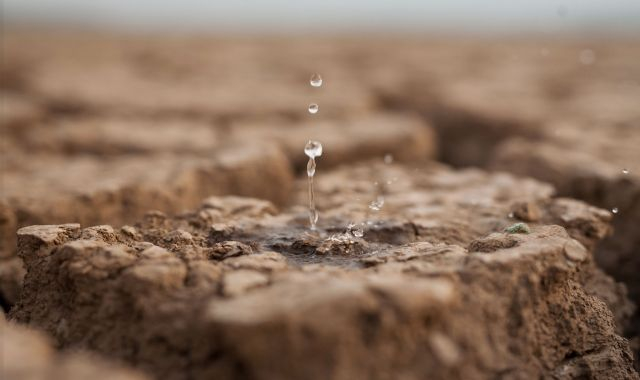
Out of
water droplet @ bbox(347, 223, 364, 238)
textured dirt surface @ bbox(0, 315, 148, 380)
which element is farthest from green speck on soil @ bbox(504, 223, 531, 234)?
textured dirt surface @ bbox(0, 315, 148, 380)

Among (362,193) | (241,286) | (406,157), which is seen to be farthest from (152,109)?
(241,286)

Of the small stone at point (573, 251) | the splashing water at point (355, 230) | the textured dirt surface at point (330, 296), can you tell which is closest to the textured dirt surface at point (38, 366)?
the textured dirt surface at point (330, 296)

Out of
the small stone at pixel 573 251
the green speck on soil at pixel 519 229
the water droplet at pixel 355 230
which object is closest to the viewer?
the small stone at pixel 573 251

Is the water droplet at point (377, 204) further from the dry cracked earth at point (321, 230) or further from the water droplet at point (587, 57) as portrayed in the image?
the water droplet at point (587, 57)

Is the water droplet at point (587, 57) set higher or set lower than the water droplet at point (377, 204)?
higher

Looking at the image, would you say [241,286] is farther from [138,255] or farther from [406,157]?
[406,157]

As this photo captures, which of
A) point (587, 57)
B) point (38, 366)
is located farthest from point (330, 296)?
point (587, 57)

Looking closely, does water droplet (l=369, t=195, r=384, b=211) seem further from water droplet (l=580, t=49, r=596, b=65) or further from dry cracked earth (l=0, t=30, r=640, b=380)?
water droplet (l=580, t=49, r=596, b=65)

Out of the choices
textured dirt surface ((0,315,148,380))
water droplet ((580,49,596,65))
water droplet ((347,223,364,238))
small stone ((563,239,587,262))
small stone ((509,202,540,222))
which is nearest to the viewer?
textured dirt surface ((0,315,148,380))

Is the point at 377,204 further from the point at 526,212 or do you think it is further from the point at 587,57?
the point at 587,57

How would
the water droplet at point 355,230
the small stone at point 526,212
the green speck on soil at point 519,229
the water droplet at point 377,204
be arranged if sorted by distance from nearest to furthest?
the green speck on soil at point 519,229, the water droplet at point 355,230, the small stone at point 526,212, the water droplet at point 377,204
